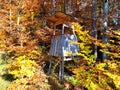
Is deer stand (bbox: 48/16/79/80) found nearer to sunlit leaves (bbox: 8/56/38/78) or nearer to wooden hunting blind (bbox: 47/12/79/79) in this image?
wooden hunting blind (bbox: 47/12/79/79)

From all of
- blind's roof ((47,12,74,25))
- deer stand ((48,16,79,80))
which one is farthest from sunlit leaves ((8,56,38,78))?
blind's roof ((47,12,74,25))

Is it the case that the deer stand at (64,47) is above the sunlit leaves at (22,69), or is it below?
above

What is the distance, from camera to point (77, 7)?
19.2m

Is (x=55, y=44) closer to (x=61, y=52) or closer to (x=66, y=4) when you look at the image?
(x=61, y=52)

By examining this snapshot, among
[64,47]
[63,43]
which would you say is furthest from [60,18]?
[64,47]

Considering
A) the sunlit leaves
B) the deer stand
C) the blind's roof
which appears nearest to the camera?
the sunlit leaves

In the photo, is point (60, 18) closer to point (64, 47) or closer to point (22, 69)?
point (64, 47)

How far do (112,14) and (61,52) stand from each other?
759 centimetres

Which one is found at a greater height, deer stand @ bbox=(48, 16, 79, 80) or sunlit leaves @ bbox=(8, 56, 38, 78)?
deer stand @ bbox=(48, 16, 79, 80)

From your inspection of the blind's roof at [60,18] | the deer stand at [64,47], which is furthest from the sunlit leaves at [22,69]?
the blind's roof at [60,18]

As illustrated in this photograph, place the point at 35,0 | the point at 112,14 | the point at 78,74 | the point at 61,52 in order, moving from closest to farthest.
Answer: the point at 78,74 < the point at 61,52 < the point at 112,14 < the point at 35,0

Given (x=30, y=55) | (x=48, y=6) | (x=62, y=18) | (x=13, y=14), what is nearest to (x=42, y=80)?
(x=30, y=55)

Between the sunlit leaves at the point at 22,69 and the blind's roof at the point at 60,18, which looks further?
the blind's roof at the point at 60,18

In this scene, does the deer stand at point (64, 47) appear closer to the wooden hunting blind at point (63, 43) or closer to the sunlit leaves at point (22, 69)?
the wooden hunting blind at point (63, 43)
